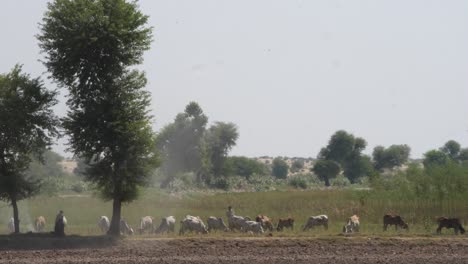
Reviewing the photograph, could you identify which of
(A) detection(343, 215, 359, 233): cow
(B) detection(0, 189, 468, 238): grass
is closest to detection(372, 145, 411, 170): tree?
(B) detection(0, 189, 468, 238): grass

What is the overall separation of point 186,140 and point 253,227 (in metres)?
84.3

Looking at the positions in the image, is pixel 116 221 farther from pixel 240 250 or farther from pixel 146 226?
pixel 240 250

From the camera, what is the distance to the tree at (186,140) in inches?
4732

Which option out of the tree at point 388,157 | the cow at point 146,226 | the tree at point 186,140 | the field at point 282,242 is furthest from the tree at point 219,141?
the cow at point 146,226

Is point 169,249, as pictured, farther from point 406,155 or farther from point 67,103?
point 406,155

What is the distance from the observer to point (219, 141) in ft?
434

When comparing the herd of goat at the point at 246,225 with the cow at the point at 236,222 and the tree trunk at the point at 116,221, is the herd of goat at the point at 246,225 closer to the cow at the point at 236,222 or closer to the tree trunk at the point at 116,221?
the cow at the point at 236,222

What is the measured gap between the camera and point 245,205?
5566cm

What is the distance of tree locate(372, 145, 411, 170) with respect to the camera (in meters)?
167

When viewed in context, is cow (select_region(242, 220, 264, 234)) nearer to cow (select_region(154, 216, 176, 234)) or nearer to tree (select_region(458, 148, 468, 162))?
cow (select_region(154, 216, 176, 234))

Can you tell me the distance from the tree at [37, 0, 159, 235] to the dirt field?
4.31m

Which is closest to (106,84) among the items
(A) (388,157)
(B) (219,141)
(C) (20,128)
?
(C) (20,128)

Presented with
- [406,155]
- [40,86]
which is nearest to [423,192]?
[40,86]

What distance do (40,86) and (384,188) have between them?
2655cm
